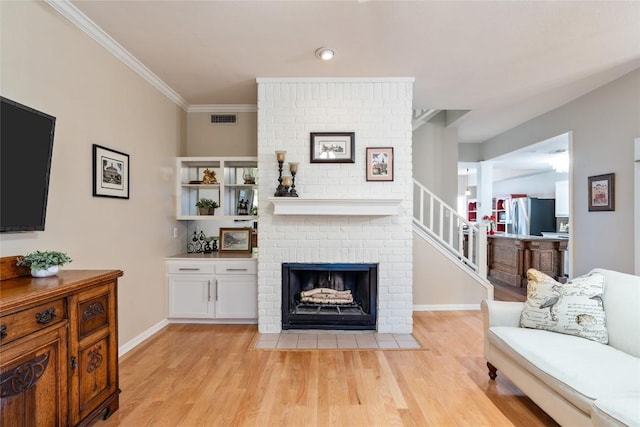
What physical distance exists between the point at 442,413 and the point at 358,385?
60cm

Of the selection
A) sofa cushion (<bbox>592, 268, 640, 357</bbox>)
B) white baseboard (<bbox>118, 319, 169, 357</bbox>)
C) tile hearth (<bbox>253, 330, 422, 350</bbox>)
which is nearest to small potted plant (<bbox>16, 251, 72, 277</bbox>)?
white baseboard (<bbox>118, 319, 169, 357</bbox>)

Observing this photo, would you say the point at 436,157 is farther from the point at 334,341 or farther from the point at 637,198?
the point at 334,341

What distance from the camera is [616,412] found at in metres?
1.28

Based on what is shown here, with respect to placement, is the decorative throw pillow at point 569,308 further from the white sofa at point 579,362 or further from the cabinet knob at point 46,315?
the cabinet knob at point 46,315

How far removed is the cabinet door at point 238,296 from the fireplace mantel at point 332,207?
97cm

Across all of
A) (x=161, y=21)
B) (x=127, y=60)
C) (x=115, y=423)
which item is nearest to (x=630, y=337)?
(x=115, y=423)

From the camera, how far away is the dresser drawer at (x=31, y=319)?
130 cm

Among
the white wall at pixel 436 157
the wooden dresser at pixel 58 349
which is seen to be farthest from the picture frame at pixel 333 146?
the white wall at pixel 436 157

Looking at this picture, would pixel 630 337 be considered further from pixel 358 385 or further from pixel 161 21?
pixel 161 21

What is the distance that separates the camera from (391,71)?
124 inches

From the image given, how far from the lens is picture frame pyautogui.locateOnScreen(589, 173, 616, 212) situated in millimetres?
3410

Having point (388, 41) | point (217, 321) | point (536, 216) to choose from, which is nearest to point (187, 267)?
point (217, 321)

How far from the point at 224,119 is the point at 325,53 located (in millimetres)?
1974

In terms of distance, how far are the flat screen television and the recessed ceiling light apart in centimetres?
203
